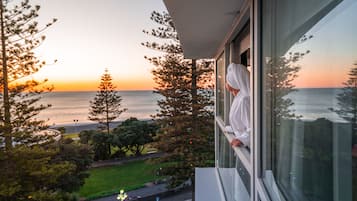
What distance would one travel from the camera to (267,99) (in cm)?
133

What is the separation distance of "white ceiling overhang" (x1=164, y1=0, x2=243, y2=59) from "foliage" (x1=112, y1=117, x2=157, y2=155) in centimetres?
1028

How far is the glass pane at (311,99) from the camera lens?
0.63 metres

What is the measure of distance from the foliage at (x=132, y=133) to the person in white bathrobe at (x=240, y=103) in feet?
38.3

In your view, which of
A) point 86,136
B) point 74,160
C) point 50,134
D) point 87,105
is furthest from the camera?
point 87,105

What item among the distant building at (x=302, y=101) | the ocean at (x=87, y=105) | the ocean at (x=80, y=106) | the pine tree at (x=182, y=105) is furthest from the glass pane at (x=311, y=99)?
the ocean at (x=87, y=105)

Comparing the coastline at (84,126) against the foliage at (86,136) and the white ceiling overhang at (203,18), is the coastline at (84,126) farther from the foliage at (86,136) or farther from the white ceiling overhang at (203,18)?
the white ceiling overhang at (203,18)

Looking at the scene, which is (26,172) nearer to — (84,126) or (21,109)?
(21,109)

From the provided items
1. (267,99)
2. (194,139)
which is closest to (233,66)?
(267,99)

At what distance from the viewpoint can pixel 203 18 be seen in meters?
2.49

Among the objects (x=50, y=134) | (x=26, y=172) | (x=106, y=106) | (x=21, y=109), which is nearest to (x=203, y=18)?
(x=21, y=109)

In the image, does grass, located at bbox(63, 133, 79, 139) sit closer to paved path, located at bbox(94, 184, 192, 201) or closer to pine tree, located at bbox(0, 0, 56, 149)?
paved path, located at bbox(94, 184, 192, 201)

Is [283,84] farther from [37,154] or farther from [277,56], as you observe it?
[37,154]

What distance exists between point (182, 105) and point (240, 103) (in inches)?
354

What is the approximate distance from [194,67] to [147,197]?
478 centimetres
